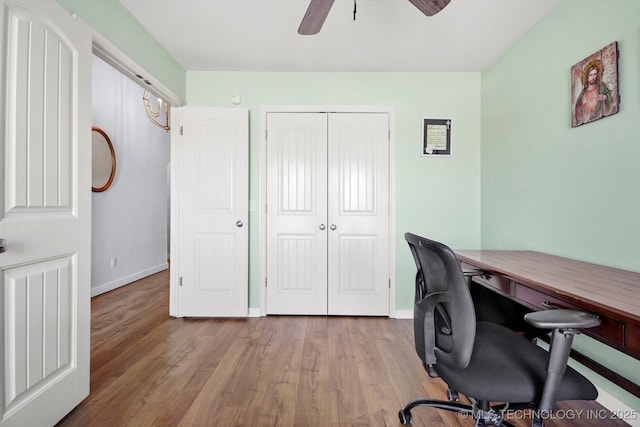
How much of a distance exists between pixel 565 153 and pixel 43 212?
2.97 m

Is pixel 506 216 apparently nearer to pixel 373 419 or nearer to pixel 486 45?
pixel 486 45

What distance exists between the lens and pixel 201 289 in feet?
9.68

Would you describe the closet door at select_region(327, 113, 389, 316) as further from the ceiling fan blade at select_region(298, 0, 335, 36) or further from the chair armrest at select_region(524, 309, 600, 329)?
the chair armrest at select_region(524, 309, 600, 329)

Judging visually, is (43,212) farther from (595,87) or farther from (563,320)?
(595,87)

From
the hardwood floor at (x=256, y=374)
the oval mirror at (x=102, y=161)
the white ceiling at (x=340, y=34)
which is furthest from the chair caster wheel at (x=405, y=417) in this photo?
the oval mirror at (x=102, y=161)

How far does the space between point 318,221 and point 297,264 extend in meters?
0.49

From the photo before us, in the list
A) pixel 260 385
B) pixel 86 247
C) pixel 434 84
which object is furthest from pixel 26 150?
pixel 434 84

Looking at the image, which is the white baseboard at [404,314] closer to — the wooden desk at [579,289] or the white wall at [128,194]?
the wooden desk at [579,289]

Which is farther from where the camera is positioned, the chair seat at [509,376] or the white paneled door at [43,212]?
the white paneled door at [43,212]

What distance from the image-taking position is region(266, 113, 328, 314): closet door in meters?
3.02

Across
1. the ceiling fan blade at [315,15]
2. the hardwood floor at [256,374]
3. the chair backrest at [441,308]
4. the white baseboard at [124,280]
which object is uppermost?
the ceiling fan blade at [315,15]

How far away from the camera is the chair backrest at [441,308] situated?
1.02m

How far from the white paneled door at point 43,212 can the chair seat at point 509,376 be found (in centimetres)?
176

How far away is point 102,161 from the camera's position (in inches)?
148
